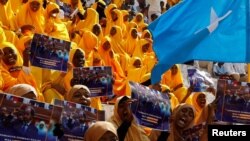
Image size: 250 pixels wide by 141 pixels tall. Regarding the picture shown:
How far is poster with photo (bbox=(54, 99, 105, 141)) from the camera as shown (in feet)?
14.9

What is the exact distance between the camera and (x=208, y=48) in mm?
5438

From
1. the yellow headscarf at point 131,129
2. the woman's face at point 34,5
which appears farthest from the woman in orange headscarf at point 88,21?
the yellow headscarf at point 131,129

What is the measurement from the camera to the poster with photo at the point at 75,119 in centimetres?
454

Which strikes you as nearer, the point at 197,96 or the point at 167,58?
the point at 167,58

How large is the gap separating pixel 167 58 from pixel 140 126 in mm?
642

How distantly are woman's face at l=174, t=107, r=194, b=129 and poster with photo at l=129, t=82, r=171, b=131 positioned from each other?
8 cm

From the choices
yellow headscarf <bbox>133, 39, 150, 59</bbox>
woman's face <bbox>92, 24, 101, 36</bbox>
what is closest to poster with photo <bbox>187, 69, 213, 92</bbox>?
woman's face <bbox>92, 24, 101, 36</bbox>

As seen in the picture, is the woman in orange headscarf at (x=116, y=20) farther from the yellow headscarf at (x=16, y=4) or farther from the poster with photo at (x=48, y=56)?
the poster with photo at (x=48, y=56)

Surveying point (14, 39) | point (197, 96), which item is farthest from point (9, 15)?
point (197, 96)

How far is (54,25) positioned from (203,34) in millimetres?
5678

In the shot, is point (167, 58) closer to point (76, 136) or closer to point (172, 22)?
point (172, 22)

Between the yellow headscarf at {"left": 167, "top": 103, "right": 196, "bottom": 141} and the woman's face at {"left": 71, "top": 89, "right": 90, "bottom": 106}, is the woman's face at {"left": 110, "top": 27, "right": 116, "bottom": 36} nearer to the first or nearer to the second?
the woman's face at {"left": 71, "top": 89, "right": 90, "bottom": 106}

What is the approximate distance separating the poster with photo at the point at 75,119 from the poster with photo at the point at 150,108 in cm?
42

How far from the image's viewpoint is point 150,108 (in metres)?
5.09
